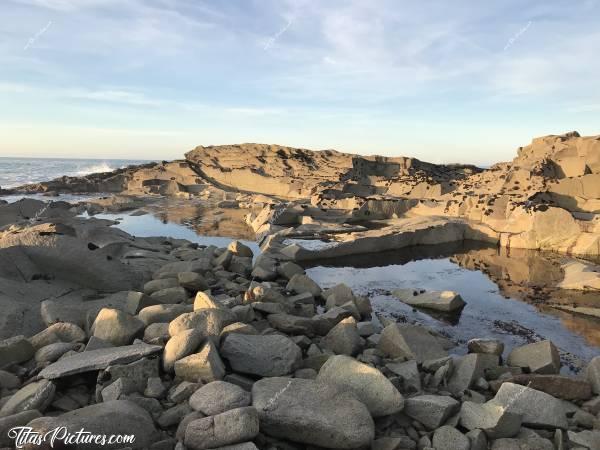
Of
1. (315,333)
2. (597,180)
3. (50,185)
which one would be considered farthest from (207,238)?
(50,185)

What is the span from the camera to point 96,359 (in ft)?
15.3

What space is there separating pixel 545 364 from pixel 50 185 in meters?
44.0

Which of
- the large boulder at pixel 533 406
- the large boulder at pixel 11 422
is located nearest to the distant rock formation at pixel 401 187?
the large boulder at pixel 533 406

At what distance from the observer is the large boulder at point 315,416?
4000mm

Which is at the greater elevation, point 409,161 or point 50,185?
point 409,161

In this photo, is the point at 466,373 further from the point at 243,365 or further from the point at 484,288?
the point at 484,288

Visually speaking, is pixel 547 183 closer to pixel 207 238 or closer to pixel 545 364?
pixel 207 238

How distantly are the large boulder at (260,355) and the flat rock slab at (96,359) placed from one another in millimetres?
813

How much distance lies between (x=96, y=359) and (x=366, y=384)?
2.84 m

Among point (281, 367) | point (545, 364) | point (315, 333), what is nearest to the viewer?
point (281, 367)

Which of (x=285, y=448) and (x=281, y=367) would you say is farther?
(x=281, y=367)

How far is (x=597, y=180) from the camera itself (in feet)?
73.5

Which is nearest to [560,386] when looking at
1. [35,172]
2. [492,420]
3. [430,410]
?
[492,420]

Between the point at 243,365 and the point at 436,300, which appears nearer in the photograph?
the point at 243,365
